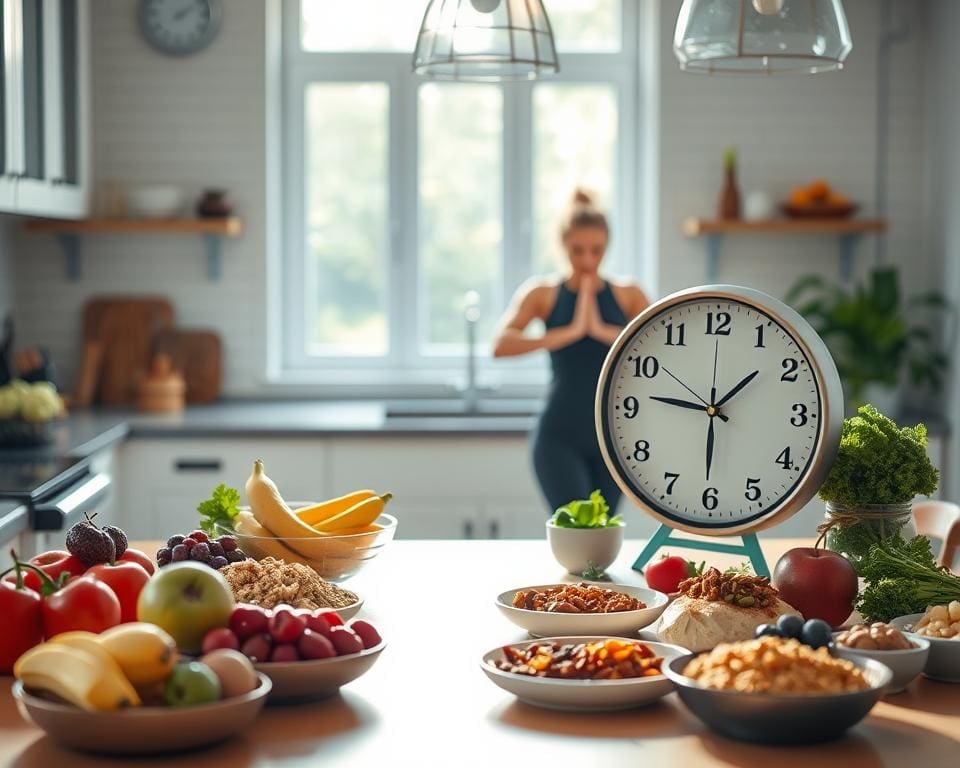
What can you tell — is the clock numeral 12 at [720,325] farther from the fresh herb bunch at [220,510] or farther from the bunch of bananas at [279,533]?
the fresh herb bunch at [220,510]

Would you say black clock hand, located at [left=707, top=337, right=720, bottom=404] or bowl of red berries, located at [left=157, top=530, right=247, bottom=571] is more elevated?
black clock hand, located at [left=707, top=337, right=720, bottom=404]

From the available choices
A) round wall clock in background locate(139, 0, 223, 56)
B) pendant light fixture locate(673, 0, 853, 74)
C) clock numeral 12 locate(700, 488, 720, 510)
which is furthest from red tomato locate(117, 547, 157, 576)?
round wall clock in background locate(139, 0, 223, 56)

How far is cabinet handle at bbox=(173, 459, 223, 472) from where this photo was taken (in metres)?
4.36

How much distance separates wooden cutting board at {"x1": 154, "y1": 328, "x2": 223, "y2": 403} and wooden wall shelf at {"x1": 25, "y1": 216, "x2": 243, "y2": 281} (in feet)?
0.80

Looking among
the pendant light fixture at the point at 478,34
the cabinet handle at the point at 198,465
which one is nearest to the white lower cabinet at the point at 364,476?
the cabinet handle at the point at 198,465

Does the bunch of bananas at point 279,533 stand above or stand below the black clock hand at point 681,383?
below

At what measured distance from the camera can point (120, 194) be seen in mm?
5008

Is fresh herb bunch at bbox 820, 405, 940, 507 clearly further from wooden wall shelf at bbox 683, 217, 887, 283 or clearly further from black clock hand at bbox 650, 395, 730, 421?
wooden wall shelf at bbox 683, 217, 887, 283

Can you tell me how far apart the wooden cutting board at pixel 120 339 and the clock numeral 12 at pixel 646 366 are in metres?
3.32

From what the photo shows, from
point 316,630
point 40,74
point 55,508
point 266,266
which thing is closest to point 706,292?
point 316,630

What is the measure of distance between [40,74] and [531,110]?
1.92m

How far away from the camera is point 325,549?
2.04 metres

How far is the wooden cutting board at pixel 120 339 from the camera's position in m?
5.03

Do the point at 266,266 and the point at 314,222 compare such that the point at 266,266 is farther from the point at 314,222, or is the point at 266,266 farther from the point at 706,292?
the point at 706,292
